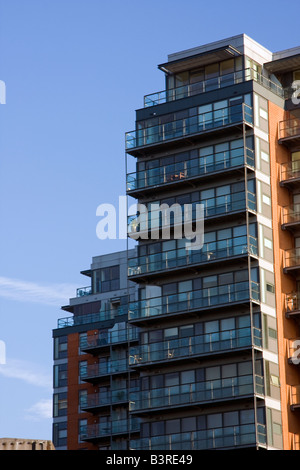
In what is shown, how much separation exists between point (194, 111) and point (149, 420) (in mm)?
24495

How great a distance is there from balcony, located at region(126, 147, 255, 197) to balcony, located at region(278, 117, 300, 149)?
4.04 metres

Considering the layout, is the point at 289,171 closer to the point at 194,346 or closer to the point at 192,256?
the point at 192,256

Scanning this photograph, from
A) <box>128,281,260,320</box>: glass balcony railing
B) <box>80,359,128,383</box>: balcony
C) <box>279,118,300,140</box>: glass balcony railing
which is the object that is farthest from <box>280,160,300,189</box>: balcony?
<box>80,359,128,383</box>: balcony

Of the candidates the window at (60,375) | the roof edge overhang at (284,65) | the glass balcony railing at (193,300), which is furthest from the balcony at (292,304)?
the window at (60,375)

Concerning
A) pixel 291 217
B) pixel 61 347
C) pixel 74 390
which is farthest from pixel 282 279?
pixel 61 347

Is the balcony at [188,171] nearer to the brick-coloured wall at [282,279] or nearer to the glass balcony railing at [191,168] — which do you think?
the glass balcony railing at [191,168]

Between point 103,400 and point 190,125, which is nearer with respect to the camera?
point 190,125

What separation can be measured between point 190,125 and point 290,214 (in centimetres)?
1056

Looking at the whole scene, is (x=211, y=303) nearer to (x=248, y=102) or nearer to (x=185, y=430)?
(x=185, y=430)

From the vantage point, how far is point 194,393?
84.6 metres

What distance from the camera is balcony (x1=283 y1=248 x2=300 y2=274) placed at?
8788cm

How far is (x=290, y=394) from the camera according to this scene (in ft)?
280
